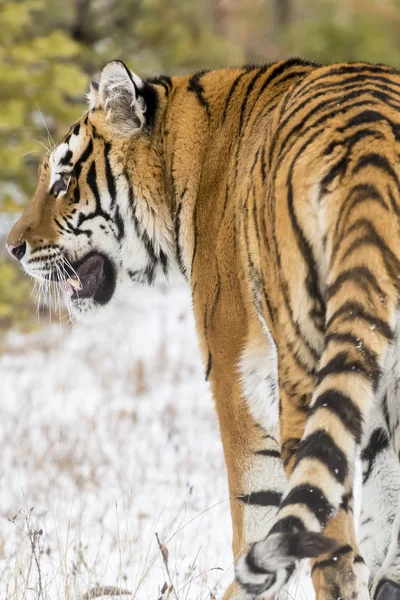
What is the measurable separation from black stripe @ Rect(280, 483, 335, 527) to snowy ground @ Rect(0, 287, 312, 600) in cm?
94

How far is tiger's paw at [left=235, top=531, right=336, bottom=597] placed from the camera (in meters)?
1.87

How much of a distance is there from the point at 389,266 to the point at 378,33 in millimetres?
13132

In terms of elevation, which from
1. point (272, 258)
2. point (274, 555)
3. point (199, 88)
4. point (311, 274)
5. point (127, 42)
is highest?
point (127, 42)

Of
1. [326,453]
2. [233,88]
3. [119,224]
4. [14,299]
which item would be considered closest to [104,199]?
[119,224]

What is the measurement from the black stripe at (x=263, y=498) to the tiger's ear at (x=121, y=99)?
4.65ft

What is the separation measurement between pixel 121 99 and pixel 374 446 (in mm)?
1575

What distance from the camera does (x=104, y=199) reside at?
11.8 ft

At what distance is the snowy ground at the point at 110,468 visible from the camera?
3.44m

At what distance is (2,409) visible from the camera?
6.78 meters

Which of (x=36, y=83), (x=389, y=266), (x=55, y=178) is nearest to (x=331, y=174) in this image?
(x=389, y=266)

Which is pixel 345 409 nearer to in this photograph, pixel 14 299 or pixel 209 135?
pixel 209 135

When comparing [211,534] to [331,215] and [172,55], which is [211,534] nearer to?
[331,215]

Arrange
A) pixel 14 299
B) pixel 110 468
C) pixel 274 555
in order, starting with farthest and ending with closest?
1. pixel 14 299
2. pixel 110 468
3. pixel 274 555

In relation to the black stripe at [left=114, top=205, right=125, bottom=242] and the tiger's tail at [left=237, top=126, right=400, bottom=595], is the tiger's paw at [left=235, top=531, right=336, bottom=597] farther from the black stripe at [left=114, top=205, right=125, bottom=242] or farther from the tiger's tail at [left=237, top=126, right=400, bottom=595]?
the black stripe at [left=114, top=205, right=125, bottom=242]
